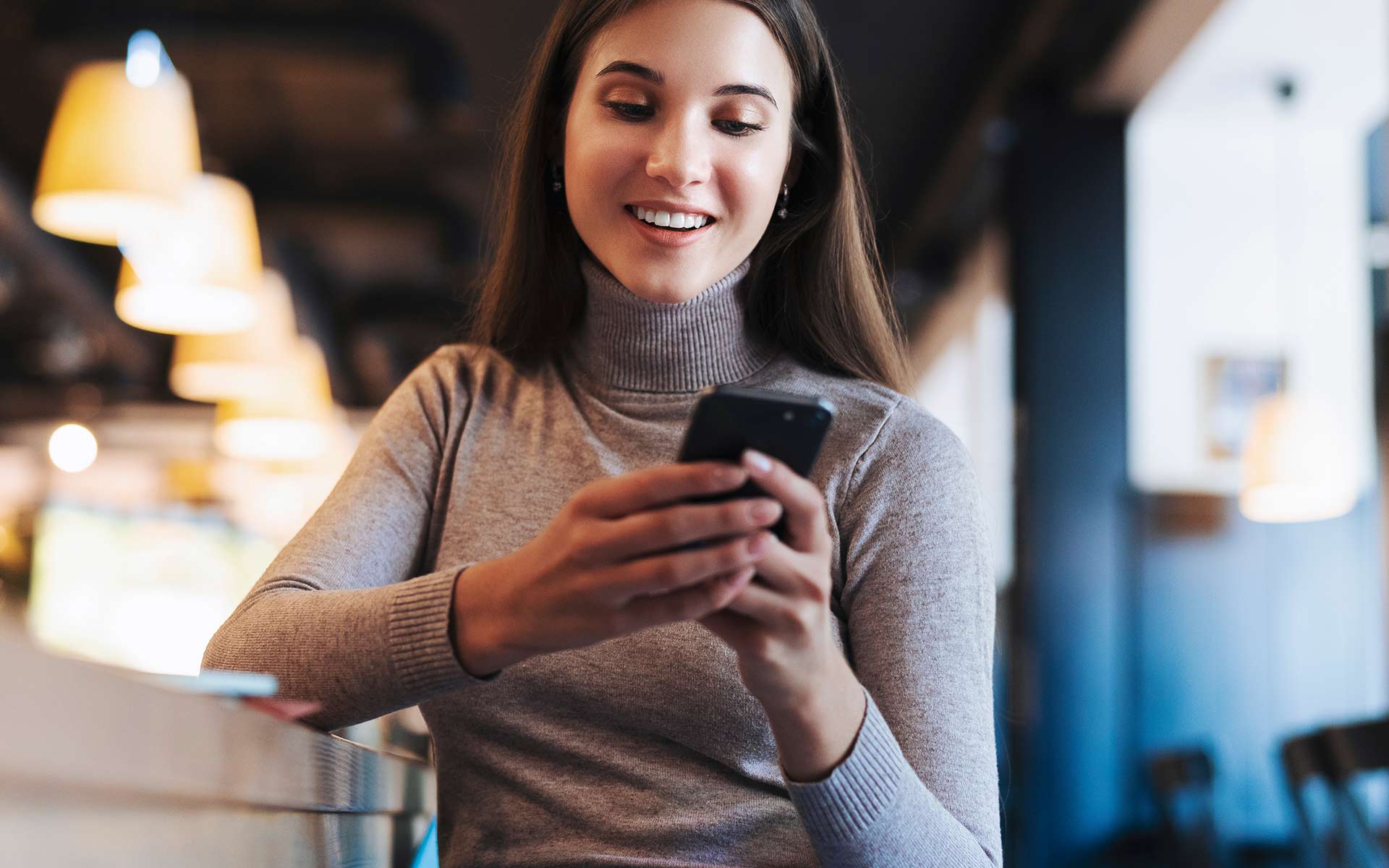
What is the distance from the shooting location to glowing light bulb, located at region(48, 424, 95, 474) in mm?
13297

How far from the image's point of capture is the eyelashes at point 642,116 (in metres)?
1.28

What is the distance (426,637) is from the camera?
98 centimetres

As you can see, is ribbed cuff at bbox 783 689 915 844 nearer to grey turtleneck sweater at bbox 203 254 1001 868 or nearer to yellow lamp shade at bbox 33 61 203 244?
grey turtleneck sweater at bbox 203 254 1001 868

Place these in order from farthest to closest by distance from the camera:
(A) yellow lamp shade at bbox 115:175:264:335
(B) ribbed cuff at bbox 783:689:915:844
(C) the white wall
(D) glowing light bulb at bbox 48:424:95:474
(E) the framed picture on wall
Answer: (D) glowing light bulb at bbox 48:424:95:474 → (E) the framed picture on wall → (C) the white wall → (A) yellow lamp shade at bbox 115:175:264:335 → (B) ribbed cuff at bbox 783:689:915:844

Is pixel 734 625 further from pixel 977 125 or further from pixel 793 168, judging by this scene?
pixel 977 125

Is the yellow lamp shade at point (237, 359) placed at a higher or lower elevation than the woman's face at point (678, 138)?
higher

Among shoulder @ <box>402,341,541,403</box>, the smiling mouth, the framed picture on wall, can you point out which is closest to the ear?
the smiling mouth

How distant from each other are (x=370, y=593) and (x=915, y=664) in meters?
0.44

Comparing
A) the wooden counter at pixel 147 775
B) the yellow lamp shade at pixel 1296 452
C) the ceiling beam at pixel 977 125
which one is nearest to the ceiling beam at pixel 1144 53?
the ceiling beam at pixel 977 125

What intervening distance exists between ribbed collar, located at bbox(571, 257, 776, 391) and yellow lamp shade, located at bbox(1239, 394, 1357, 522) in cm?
380

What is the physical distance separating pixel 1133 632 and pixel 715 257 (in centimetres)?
452

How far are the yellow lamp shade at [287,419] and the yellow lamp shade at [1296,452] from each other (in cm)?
395

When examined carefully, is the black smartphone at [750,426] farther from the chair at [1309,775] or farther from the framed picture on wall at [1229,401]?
the framed picture on wall at [1229,401]

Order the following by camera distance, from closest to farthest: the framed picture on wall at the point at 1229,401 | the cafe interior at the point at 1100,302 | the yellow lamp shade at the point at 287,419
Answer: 1. the cafe interior at the point at 1100,302
2. the framed picture on wall at the point at 1229,401
3. the yellow lamp shade at the point at 287,419
